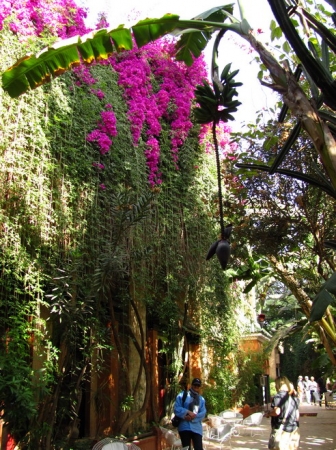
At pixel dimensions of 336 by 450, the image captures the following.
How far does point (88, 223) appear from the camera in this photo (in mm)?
6840

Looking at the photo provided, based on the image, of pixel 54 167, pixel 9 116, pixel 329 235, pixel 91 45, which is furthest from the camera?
pixel 329 235

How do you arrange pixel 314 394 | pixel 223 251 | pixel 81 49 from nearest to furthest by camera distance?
pixel 223 251, pixel 81 49, pixel 314 394

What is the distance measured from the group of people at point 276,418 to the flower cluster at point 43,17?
5721 millimetres

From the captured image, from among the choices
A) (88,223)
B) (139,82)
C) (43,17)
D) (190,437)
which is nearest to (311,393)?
(190,437)

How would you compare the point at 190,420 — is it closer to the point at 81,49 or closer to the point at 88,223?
the point at 88,223

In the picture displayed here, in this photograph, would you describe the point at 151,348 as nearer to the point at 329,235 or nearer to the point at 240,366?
the point at 240,366

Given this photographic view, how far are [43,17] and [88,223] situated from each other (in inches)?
125

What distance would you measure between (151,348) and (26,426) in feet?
17.1

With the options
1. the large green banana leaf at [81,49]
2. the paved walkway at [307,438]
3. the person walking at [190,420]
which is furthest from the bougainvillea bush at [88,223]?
the paved walkway at [307,438]

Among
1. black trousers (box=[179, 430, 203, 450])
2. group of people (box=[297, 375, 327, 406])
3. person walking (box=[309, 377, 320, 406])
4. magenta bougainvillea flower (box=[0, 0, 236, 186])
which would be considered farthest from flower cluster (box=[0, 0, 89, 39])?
person walking (box=[309, 377, 320, 406])

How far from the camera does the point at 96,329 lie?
6.80 metres

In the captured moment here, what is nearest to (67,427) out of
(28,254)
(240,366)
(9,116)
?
(28,254)

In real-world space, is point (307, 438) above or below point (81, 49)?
below

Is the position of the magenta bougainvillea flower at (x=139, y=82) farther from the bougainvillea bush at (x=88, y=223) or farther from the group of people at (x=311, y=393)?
the group of people at (x=311, y=393)
